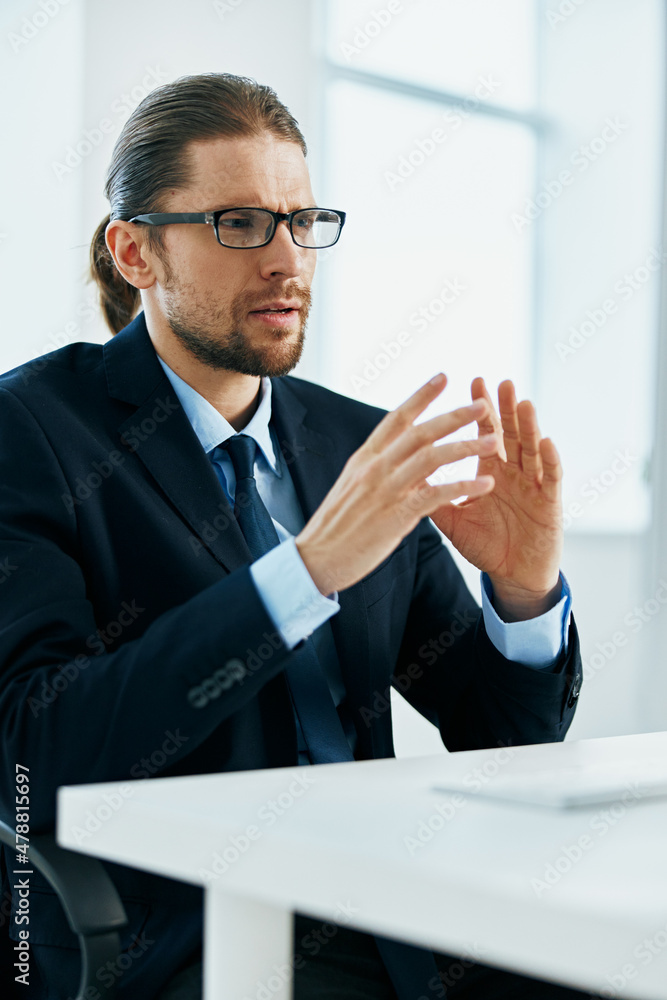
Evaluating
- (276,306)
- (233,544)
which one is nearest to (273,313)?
(276,306)

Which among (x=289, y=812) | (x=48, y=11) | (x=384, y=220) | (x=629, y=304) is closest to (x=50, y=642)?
(x=289, y=812)

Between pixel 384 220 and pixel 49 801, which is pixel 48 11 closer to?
pixel 384 220

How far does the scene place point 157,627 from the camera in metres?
1.06

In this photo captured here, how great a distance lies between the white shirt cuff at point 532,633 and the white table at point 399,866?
0.52 metres

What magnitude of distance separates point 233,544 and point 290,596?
15.3 inches

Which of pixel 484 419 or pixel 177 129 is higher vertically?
pixel 177 129

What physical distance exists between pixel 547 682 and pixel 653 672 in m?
2.36

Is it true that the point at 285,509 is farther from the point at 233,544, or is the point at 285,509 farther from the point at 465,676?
the point at 465,676

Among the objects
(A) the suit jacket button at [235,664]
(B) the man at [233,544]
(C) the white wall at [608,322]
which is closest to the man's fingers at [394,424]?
(B) the man at [233,544]

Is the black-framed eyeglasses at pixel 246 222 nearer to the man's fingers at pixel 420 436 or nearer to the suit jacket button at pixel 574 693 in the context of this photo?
the man's fingers at pixel 420 436

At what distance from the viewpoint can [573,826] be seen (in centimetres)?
73

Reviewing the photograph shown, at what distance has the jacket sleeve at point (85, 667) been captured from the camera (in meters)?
1.01

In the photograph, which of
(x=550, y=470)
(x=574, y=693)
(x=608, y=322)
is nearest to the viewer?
(x=550, y=470)

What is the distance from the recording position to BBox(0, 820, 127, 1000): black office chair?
0.99 metres
